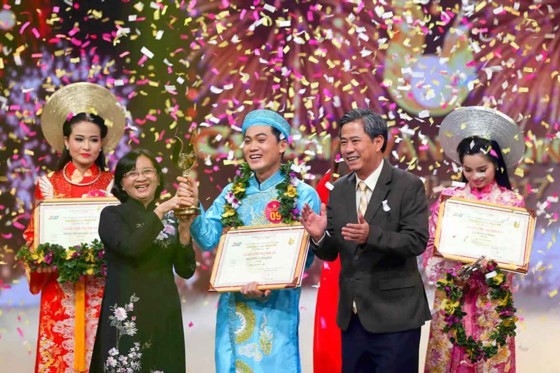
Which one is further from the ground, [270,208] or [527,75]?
[527,75]

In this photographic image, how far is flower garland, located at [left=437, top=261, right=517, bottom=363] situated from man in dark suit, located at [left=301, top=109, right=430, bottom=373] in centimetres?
82

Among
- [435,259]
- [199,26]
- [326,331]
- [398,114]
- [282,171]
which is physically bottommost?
[326,331]

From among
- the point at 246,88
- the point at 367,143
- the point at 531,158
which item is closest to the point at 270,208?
the point at 367,143

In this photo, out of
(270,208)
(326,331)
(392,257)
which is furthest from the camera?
(326,331)

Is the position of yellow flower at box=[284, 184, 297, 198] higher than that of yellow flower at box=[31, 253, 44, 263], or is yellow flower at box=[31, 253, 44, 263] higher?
yellow flower at box=[284, 184, 297, 198]

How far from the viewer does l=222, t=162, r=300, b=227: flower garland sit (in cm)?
493

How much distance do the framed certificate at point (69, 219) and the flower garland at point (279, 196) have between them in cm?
72

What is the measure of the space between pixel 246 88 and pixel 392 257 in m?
3.17

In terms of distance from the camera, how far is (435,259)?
563cm

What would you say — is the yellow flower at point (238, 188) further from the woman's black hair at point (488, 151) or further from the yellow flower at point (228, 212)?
the woman's black hair at point (488, 151)

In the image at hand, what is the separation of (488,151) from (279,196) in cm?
140

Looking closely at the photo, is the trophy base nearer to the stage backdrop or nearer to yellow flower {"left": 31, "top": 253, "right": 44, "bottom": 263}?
yellow flower {"left": 31, "top": 253, "right": 44, "bottom": 263}

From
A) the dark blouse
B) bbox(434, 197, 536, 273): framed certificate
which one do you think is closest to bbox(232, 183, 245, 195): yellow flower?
the dark blouse

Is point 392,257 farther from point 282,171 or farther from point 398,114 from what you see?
point 398,114
